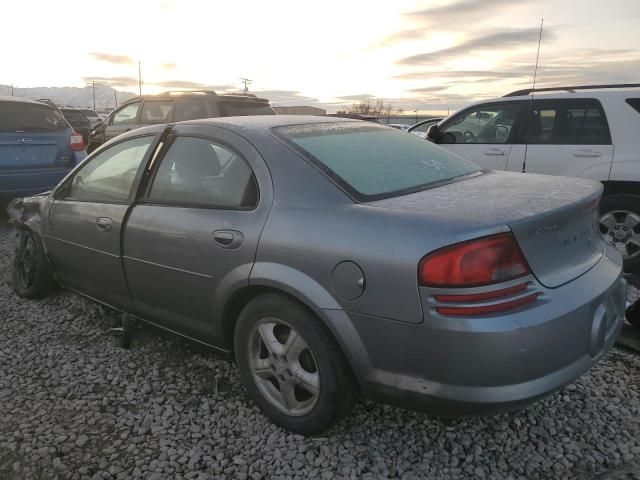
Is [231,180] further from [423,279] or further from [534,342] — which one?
[534,342]

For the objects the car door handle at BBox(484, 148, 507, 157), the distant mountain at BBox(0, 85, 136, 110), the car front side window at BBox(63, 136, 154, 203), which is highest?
the distant mountain at BBox(0, 85, 136, 110)

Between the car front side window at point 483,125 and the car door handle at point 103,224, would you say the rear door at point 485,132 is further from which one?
the car door handle at point 103,224

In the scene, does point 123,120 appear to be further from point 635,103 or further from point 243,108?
point 635,103

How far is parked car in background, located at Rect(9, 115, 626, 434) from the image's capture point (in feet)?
6.39

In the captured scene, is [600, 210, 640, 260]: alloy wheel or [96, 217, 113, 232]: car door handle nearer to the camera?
[96, 217, 113, 232]: car door handle

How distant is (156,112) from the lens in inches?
384

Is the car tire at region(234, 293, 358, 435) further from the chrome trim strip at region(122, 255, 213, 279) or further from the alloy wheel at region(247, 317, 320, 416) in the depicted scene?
the chrome trim strip at region(122, 255, 213, 279)

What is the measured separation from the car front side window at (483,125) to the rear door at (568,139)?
224mm

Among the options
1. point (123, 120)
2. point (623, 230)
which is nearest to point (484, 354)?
point (623, 230)

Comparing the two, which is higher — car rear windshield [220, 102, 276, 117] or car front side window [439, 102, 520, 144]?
car rear windshield [220, 102, 276, 117]

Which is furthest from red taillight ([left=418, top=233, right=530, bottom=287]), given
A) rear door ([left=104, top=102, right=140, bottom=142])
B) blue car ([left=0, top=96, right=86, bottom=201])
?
rear door ([left=104, top=102, right=140, bottom=142])

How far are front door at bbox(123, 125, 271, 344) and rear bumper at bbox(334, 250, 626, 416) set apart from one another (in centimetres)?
77

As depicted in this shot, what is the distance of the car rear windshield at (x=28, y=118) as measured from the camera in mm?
6691

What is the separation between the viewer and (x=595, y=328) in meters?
2.15
